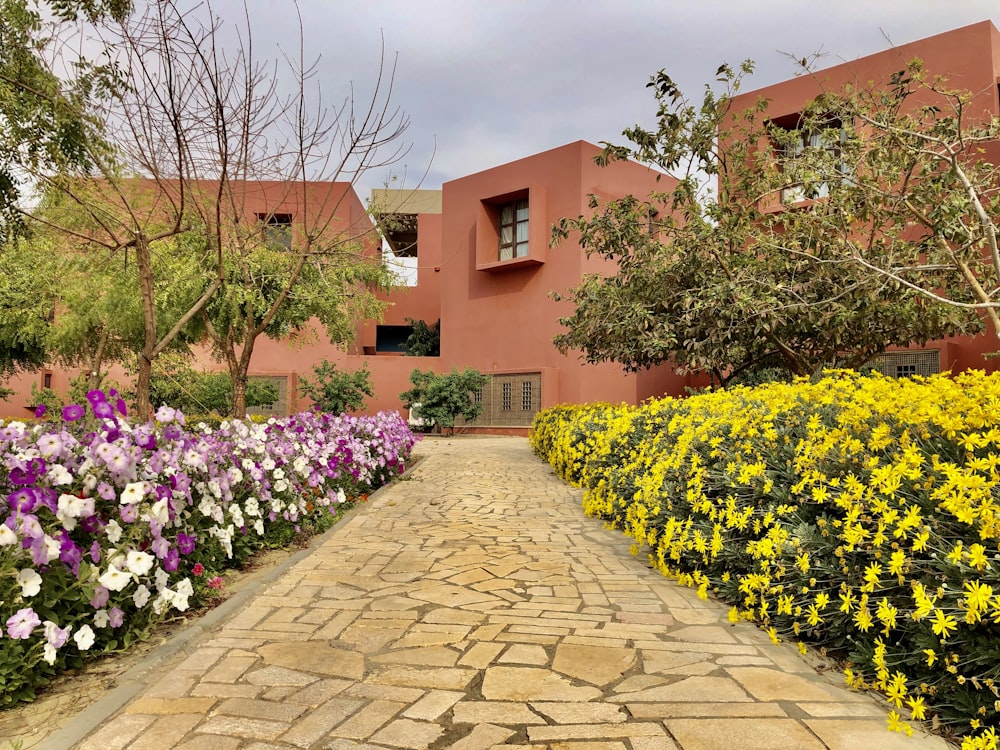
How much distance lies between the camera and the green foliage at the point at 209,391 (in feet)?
52.7

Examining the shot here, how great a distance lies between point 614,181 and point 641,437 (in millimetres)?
12784

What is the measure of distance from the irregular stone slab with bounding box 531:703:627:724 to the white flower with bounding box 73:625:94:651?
1769mm

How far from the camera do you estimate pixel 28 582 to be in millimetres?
2545

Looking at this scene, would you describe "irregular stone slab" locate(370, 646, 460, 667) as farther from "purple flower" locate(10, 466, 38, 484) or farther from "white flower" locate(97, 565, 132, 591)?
"purple flower" locate(10, 466, 38, 484)

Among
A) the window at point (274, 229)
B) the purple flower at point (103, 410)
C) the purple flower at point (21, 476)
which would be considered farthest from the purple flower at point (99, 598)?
the window at point (274, 229)

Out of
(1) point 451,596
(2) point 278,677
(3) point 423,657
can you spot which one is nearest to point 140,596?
(2) point 278,677

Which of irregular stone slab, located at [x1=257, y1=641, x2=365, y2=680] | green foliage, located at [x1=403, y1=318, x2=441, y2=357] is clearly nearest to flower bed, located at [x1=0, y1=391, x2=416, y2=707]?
irregular stone slab, located at [x1=257, y1=641, x2=365, y2=680]

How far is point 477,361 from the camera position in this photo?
19047mm

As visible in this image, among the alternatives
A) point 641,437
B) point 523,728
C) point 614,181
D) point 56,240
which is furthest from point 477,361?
point 523,728

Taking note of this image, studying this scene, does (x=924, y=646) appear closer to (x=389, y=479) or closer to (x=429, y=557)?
(x=429, y=557)

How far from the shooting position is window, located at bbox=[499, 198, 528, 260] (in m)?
18.4

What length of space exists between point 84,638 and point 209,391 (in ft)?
48.8

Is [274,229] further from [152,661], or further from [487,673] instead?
[487,673]

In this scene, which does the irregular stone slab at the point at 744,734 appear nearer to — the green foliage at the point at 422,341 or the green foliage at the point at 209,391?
the green foliage at the point at 209,391
